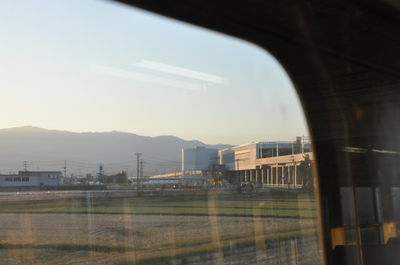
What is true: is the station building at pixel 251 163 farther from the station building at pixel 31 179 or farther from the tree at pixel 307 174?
the station building at pixel 31 179

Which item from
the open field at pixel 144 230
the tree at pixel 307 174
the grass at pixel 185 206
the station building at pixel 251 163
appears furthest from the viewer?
the tree at pixel 307 174

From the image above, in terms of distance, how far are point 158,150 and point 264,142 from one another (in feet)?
4.40

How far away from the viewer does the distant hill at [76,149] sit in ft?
7.06

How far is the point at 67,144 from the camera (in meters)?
2.32

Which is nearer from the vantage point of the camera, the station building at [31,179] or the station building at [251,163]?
the station building at [31,179]

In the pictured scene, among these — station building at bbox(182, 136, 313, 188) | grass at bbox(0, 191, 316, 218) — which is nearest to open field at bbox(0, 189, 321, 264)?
grass at bbox(0, 191, 316, 218)

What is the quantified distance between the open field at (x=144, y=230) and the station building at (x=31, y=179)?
93 mm

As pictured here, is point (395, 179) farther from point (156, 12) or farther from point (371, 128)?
point (156, 12)

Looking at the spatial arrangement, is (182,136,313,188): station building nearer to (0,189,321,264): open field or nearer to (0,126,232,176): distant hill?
(0,189,321,264): open field

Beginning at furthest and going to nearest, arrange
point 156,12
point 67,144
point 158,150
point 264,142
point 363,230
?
point 363,230, point 264,142, point 156,12, point 158,150, point 67,144

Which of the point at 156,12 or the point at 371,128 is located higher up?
the point at 156,12

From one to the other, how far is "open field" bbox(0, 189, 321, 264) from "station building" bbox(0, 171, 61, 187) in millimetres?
93

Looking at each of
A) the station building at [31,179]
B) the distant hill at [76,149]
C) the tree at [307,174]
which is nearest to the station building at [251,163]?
the tree at [307,174]

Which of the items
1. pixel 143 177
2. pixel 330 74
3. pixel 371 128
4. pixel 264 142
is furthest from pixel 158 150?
pixel 371 128
